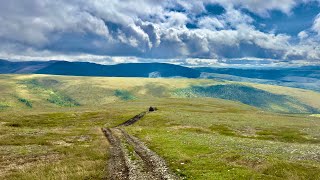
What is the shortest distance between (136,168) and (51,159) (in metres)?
15.2

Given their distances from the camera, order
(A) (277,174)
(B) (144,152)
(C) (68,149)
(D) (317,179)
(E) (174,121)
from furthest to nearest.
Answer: (E) (174,121), (C) (68,149), (B) (144,152), (A) (277,174), (D) (317,179)

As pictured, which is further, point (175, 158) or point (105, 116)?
point (105, 116)

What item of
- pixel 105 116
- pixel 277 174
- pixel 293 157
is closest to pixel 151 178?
pixel 277 174

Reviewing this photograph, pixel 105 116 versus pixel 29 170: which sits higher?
pixel 29 170

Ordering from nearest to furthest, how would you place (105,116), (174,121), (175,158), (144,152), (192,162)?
(192,162) → (175,158) → (144,152) → (174,121) → (105,116)

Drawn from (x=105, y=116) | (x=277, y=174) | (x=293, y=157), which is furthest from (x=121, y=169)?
(x=105, y=116)

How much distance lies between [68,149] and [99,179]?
24.5 m

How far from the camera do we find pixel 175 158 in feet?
152

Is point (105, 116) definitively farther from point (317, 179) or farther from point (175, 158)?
point (317, 179)

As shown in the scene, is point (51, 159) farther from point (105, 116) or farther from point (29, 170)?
point (105, 116)

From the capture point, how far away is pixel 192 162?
4281 centimetres

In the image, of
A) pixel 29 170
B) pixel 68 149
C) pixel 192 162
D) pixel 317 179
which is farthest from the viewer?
pixel 68 149

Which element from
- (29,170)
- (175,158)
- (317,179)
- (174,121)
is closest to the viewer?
(317,179)

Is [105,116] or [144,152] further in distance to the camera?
[105,116]
